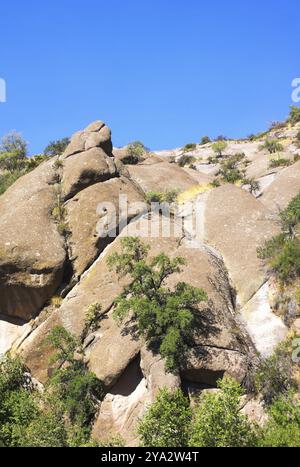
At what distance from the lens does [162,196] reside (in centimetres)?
3484

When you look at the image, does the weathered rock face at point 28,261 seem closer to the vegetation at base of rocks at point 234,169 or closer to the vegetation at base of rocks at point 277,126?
the vegetation at base of rocks at point 234,169

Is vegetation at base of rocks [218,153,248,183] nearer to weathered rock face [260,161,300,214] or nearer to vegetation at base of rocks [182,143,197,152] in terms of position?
weathered rock face [260,161,300,214]

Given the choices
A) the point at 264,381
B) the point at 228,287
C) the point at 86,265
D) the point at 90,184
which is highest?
the point at 90,184

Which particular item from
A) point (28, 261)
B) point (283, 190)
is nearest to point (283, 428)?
point (28, 261)

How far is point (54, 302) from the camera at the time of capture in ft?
91.5

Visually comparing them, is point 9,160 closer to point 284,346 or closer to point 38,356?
point 38,356

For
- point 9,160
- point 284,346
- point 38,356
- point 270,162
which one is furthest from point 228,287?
point 9,160

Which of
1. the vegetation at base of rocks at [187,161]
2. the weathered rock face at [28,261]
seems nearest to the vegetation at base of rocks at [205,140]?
the vegetation at base of rocks at [187,161]

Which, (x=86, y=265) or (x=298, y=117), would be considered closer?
(x=86, y=265)

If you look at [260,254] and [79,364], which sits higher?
[260,254]

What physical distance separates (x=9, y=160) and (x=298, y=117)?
138 ft

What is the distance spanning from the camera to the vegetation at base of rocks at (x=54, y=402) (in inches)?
732

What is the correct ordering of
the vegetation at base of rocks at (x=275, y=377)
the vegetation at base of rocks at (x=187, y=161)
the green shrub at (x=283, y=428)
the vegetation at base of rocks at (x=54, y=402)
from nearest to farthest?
the green shrub at (x=283, y=428)
the vegetation at base of rocks at (x=54, y=402)
the vegetation at base of rocks at (x=275, y=377)
the vegetation at base of rocks at (x=187, y=161)

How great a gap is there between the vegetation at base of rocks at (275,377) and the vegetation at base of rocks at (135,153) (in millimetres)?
27713
